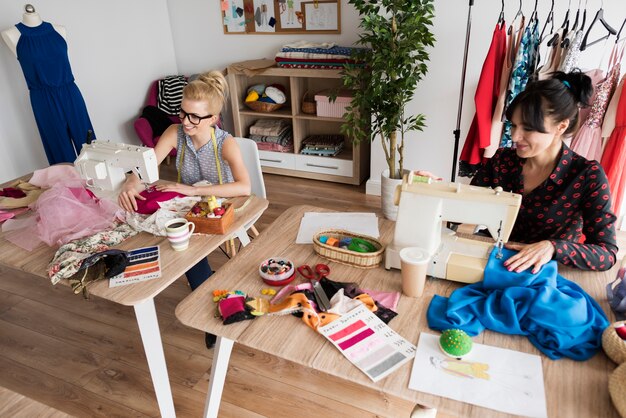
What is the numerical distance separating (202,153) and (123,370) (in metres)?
1.08

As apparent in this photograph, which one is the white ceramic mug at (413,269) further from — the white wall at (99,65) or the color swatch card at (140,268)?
the white wall at (99,65)

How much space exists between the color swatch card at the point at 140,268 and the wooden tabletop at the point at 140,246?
0.7 inches

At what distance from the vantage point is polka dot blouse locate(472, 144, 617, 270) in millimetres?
1298

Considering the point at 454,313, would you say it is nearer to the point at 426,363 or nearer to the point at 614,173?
the point at 426,363

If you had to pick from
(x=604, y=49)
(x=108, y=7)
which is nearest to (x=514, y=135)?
(x=604, y=49)

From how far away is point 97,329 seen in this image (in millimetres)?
2330

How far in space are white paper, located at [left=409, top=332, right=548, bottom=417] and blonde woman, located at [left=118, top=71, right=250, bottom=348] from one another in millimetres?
1127

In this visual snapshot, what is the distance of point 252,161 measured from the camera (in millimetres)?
2258

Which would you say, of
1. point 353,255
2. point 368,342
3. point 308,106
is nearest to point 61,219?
point 353,255

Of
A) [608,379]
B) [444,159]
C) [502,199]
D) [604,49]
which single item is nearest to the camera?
[608,379]

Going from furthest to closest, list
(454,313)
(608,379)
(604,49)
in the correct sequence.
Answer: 1. (604,49)
2. (454,313)
3. (608,379)

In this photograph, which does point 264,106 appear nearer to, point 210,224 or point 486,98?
point 486,98

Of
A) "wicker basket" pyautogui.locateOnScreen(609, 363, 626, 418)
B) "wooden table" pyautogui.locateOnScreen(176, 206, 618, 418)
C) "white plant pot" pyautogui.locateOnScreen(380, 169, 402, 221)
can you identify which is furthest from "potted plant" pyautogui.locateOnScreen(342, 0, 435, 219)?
"wicker basket" pyautogui.locateOnScreen(609, 363, 626, 418)

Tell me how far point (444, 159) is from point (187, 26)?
2.90 m
